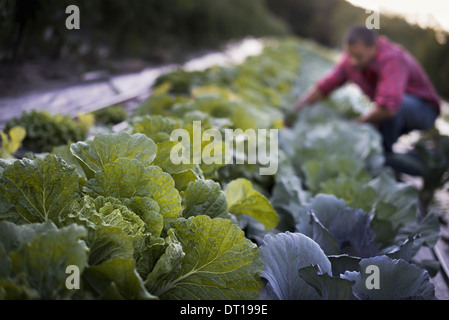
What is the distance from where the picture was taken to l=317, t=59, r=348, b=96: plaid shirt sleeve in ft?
15.5

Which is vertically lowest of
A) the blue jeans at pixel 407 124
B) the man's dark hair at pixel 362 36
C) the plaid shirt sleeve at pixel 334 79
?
the blue jeans at pixel 407 124

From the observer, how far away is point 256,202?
171 cm

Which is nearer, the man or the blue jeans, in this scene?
the man

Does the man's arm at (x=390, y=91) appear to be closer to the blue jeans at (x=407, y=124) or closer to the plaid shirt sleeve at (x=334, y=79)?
the blue jeans at (x=407, y=124)

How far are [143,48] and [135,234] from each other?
218 inches

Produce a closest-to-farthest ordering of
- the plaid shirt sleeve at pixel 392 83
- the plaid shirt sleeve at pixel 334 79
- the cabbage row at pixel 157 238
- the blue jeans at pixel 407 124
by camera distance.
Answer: the cabbage row at pixel 157 238, the plaid shirt sleeve at pixel 392 83, the blue jeans at pixel 407 124, the plaid shirt sleeve at pixel 334 79

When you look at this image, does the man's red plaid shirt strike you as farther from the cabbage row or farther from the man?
the cabbage row

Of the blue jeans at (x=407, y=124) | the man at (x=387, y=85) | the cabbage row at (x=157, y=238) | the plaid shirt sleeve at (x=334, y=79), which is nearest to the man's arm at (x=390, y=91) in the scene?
the man at (x=387, y=85)

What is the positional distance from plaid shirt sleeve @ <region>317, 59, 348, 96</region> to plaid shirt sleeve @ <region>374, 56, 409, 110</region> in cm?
71

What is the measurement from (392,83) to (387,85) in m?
0.05

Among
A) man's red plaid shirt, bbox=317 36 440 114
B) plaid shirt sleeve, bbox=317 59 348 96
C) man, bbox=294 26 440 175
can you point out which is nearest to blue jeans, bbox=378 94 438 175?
man, bbox=294 26 440 175

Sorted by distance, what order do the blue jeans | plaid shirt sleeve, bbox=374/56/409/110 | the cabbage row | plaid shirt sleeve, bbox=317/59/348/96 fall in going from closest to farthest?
the cabbage row < plaid shirt sleeve, bbox=374/56/409/110 < the blue jeans < plaid shirt sleeve, bbox=317/59/348/96

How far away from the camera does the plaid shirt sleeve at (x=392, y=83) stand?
3879mm

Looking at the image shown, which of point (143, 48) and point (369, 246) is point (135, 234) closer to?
point (369, 246)
